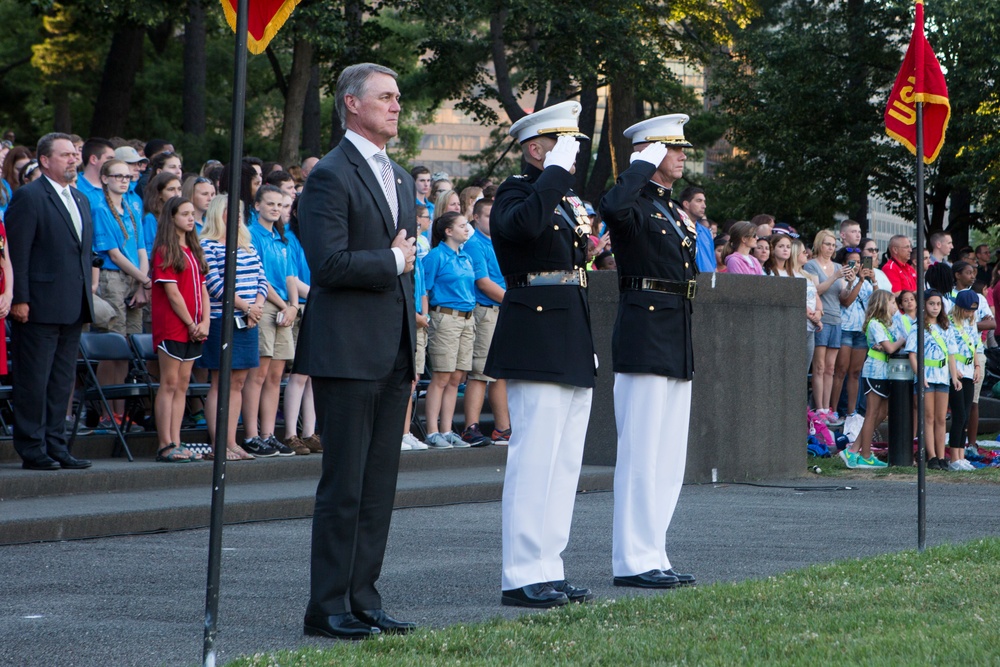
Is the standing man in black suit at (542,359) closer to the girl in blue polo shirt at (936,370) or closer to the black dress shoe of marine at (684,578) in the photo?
the black dress shoe of marine at (684,578)

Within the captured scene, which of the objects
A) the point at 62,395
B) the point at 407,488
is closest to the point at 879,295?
the point at 407,488

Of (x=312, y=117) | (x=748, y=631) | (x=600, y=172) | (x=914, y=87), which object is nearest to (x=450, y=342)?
(x=914, y=87)

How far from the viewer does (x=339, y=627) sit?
18.9ft

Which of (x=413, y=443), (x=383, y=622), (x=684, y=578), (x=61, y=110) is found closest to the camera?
(x=383, y=622)

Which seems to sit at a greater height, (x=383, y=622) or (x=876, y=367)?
(x=876, y=367)

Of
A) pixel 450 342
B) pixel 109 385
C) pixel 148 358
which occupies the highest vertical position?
pixel 450 342

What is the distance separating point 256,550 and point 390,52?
25.6 meters

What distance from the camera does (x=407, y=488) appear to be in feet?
35.0

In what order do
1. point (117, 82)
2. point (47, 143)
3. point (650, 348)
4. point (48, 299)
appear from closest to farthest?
1. point (650, 348)
2. point (48, 299)
3. point (47, 143)
4. point (117, 82)

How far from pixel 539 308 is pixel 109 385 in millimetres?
5217

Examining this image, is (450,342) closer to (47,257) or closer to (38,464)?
(47,257)

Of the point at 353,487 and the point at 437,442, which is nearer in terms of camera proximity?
the point at 353,487

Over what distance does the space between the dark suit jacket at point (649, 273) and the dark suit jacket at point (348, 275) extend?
5.60 feet

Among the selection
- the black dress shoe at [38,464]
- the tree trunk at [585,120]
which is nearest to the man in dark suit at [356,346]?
the black dress shoe at [38,464]
